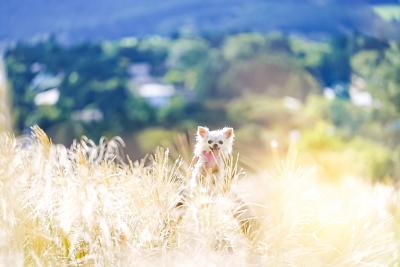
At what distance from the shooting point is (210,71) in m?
15.7

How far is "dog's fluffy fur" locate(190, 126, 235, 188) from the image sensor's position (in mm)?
2895

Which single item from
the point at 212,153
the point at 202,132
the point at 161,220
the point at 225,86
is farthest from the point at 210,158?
the point at 225,86

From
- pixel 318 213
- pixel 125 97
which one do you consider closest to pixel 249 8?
pixel 125 97

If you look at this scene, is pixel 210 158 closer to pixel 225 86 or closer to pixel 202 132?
pixel 202 132

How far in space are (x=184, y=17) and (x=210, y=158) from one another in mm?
12795

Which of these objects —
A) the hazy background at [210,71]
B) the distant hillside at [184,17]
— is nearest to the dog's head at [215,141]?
the hazy background at [210,71]

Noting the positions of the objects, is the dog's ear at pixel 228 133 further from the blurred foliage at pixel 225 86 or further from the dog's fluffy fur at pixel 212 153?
the blurred foliage at pixel 225 86

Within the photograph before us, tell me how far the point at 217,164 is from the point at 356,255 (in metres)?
0.60

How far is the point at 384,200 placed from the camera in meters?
4.23

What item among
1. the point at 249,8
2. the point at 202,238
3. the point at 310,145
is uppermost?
the point at 249,8

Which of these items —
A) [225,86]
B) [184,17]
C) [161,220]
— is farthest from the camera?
[225,86]

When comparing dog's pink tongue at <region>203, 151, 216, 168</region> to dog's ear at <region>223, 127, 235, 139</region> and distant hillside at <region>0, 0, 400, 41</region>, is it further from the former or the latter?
distant hillside at <region>0, 0, 400, 41</region>

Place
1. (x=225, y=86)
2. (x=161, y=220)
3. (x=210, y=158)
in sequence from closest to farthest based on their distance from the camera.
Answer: (x=161, y=220)
(x=210, y=158)
(x=225, y=86)

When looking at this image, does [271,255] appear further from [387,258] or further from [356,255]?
[387,258]
